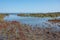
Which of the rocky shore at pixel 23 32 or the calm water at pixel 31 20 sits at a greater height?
the calm water at pixel 31 20

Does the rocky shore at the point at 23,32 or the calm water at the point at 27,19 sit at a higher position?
the calm water at the point at 27,19

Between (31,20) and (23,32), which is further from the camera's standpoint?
(31,20)

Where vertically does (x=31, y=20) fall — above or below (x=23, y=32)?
above

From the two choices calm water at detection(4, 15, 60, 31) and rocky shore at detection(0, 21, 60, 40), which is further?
calm water at detection(4, 15, 60, 31)

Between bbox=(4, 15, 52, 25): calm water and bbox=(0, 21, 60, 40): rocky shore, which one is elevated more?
bbox=(4, 15, 52, 25): calm water

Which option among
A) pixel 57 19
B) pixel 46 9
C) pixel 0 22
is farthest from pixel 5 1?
pixel 57 19

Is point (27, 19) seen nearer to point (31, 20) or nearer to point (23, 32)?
point (31, 20)

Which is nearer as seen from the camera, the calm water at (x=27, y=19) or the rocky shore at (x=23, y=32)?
the rocky shore at (x=23, y=32)

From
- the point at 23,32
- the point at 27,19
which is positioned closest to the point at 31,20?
the point at 27,19

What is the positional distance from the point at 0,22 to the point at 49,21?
3.13ft

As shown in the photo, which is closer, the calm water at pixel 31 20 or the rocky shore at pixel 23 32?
the rocky shore at pixel 23 32

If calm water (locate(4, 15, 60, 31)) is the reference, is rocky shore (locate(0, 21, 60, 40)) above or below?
below

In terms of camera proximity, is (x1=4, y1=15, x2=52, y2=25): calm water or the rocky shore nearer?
the rocky shore

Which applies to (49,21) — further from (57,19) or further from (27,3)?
(27,3)
